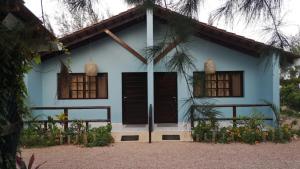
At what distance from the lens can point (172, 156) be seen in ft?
24.4

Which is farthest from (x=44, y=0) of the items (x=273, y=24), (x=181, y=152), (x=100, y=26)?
(x=100, y=26)

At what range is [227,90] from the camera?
12.3 metres

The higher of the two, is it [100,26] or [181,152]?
[100,26]

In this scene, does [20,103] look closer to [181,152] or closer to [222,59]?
[181,152]

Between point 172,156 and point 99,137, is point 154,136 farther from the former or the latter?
point 172,156

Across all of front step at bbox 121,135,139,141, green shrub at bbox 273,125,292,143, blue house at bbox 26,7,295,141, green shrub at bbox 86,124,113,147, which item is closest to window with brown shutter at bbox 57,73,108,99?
blue house at bbox 26,7,295,141

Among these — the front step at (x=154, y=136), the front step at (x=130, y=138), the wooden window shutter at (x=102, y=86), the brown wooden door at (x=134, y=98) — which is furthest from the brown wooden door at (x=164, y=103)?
the front step at (x=130, y=138)

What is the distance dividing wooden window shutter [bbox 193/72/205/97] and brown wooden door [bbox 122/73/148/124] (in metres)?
9.44

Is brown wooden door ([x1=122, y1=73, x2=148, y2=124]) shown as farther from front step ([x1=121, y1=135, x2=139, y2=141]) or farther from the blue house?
front step ([x1=121, y1=135, x2=139, y2=141])

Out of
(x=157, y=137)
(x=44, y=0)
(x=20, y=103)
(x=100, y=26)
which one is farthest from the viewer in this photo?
(x=100, y=26)

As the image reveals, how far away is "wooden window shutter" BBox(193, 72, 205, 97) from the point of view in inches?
104

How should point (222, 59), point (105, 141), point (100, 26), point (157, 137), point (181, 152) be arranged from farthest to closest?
point (222, 59) < point (100, 26) < point (157, 137) < point (105, 141) < point (181, 152)

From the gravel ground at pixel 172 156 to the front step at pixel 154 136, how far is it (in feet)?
2.21

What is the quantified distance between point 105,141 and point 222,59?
542 centimetres
